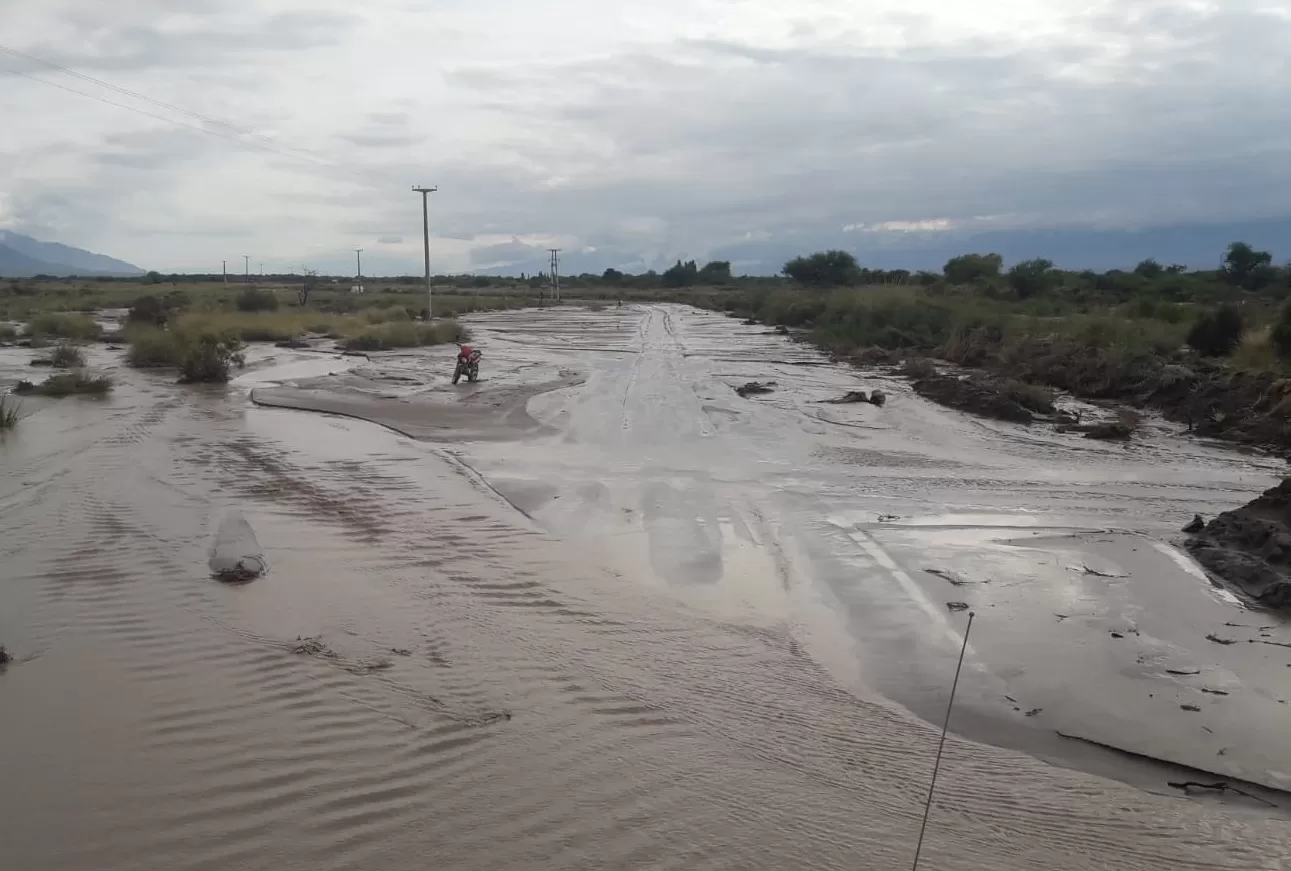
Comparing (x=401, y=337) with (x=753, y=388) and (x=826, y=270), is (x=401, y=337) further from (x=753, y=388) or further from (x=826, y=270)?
(x=826, y=270)

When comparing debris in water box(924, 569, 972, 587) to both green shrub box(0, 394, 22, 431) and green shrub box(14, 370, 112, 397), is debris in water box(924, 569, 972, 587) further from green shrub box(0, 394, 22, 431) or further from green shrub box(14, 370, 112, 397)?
green shrub box(14, 370, 112, 397)

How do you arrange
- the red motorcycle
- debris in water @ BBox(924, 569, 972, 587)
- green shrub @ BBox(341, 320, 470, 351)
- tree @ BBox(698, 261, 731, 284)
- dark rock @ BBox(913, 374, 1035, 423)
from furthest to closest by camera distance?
tree @ BBox(698, 261, 731, 284) < green shrub @ BBox(341, 320, 470, 351) < the red motorcycle < dark rock @ BBox(913, 374, 1035, 423) < debris in water @ BBox(924, 569, 972, 587)

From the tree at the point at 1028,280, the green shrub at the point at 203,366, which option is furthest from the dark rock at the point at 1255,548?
the tree at the point at 1028,280

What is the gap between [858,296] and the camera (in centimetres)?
4744

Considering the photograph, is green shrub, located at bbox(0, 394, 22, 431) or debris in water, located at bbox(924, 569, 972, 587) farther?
green shrub, located at bbox(0, 394, 22, 431)

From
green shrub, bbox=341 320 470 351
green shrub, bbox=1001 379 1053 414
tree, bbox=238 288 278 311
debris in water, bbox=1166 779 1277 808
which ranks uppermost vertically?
tree, bbox=238 288 278 311

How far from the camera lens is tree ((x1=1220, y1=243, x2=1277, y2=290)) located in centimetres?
5534

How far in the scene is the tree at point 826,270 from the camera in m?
95.1

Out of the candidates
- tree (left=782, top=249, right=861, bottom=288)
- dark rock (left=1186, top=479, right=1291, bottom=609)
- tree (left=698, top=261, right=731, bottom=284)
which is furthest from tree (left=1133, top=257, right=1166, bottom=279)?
tree (left=698, top=261, right=731, bottom=284)

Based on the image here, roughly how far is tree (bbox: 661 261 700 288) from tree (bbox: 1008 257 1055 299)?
115628mm

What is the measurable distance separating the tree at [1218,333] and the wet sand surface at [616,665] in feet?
31.4

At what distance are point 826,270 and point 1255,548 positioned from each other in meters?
90.7

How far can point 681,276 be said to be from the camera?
176 metres

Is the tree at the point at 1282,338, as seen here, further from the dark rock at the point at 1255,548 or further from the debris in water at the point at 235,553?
the debris in water at the point at 235,553
